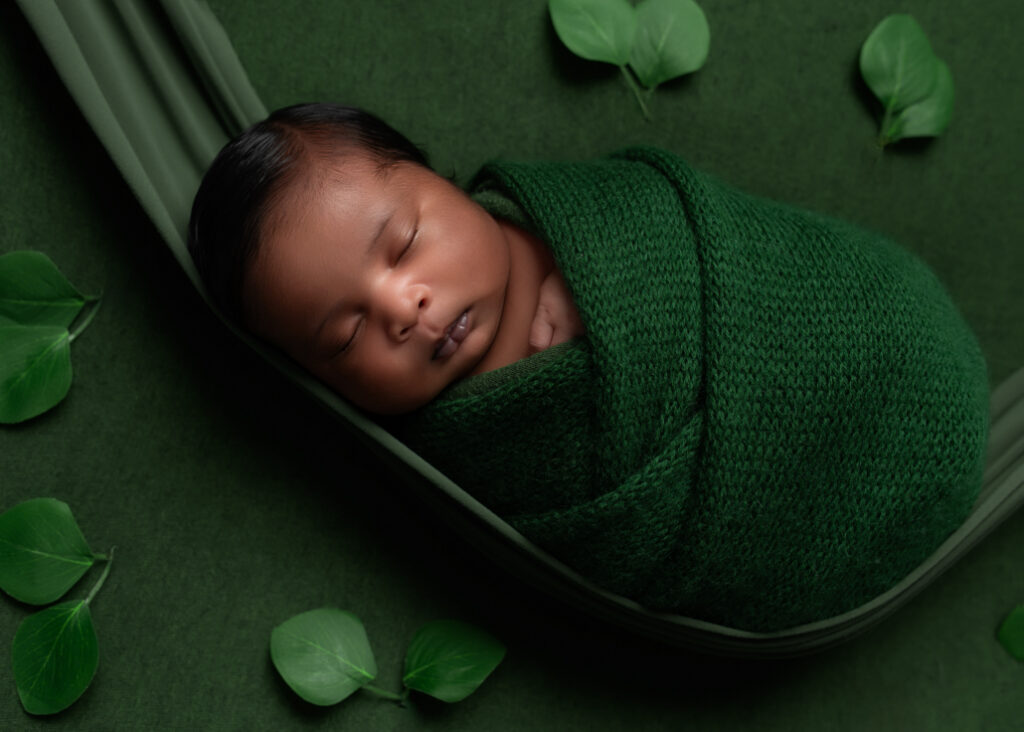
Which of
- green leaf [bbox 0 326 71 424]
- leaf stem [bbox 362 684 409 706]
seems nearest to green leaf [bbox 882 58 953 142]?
leaf stem [bbox 362 684 409 706]

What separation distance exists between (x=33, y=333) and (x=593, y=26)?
68 cm

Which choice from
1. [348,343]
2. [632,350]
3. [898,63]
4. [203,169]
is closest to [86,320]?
[203,169]

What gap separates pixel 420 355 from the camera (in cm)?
75

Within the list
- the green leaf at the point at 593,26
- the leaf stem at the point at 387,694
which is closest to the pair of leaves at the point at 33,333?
the leaf stem at the point at 387,694

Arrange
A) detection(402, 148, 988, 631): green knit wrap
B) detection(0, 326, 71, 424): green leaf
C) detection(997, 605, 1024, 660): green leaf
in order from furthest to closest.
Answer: detection(997, 605, 1024, 660): green leaf < detection(0, 326, 71, 424): green leaf < detection(402, 148, 988, 631): green knit wrap

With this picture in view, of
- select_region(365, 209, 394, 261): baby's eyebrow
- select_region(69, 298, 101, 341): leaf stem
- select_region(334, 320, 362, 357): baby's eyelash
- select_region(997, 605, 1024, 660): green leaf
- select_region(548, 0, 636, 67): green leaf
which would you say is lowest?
select_region(997, 605, 1024, 660): green leaf

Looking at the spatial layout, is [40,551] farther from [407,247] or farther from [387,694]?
[407,247]

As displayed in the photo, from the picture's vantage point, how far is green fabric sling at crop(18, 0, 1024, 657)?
77 centimetres

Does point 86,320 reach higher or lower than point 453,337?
higher

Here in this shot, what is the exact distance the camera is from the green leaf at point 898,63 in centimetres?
94

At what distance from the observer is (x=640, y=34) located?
938 mm

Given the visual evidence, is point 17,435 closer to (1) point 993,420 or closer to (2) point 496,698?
(2) point 496,698

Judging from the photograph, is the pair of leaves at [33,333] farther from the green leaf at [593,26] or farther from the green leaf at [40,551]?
the green leaf at [593,26]

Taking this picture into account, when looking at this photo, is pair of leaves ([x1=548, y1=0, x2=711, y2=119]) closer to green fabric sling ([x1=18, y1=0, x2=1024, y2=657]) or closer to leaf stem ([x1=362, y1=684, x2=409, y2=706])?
green fabric sling ([x1=18, y1=0, x2=1024, y2=657])
